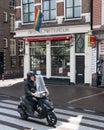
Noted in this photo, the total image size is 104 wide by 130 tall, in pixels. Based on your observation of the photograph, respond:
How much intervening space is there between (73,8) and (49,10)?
7.73 feet

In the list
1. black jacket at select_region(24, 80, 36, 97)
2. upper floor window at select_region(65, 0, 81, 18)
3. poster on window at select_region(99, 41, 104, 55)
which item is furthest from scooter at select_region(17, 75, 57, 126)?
upper floor window at select_region(65, 0, 81, 18)

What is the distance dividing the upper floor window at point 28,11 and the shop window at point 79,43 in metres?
4.91

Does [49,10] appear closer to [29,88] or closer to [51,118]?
[29,88]

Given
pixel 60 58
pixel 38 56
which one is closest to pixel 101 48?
pixel 60 58

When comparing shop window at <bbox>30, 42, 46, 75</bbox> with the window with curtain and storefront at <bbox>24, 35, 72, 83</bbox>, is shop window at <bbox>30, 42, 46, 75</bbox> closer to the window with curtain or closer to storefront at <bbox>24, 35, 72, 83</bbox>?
storefront at <bbox>24, 35, 72, 83</bbox>

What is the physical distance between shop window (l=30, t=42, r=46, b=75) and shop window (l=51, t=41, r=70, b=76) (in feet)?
3.32

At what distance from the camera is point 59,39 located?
26062mm

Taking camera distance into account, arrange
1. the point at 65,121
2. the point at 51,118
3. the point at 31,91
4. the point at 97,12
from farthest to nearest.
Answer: the point at 97,12 → the point at 65,121 → the point at 31,91 → the point at 51,118

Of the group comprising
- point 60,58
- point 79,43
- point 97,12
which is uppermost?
point 97,12

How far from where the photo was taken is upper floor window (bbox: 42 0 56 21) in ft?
88.3

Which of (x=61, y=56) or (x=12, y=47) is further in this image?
(x=12, y=47)

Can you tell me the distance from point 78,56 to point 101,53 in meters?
2.04

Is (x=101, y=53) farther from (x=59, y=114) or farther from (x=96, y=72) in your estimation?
(x=59, y=114)

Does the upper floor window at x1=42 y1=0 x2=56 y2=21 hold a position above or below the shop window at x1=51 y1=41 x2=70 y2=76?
Result: above
